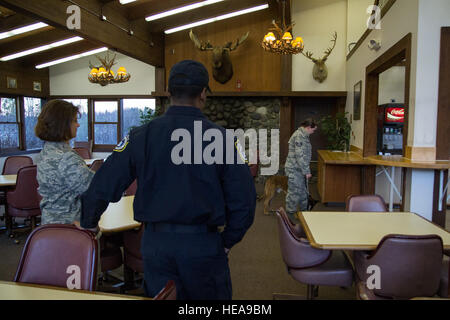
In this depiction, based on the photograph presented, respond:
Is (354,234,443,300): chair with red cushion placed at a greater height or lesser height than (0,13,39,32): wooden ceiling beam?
lesser

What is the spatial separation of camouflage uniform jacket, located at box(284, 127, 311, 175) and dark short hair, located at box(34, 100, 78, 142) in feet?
11.9

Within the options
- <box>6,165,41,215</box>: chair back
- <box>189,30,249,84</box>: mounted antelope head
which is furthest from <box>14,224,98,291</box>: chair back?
<box>189,30,249,84</box>: mounted antelope head

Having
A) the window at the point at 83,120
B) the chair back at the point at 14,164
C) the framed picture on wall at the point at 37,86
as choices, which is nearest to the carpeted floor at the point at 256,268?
the chair back at the point at 14,164

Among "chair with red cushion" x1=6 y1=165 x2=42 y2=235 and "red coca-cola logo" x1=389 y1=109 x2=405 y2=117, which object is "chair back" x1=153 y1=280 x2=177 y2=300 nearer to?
"chair with red cushion" x1=6 y1=165 x2=42 y2=235

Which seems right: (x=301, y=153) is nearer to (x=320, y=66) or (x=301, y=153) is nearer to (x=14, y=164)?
(x=320, y=66)

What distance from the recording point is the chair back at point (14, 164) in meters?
5.82

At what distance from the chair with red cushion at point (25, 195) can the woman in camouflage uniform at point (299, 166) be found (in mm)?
3482

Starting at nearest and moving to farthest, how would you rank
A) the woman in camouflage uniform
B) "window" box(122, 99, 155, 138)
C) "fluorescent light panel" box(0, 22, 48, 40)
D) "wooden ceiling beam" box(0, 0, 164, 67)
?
"wooden ceiling beam" box(0, 0, 164, 67) < the woman in camouflage uniform < "fluorescent light panel" box(0, 22, 48, 40) < "window" box(122, 99, 155, 138)

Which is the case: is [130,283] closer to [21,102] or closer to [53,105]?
[53,105]

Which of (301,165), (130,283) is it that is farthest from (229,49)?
(130,283)

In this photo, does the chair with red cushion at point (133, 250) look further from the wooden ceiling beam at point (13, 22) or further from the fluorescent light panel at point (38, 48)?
the fluorescent light panel at point (38, 48)

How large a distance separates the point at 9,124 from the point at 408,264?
34.4 feet

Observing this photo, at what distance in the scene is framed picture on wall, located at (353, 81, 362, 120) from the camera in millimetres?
7052

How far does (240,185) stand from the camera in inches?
64.2
